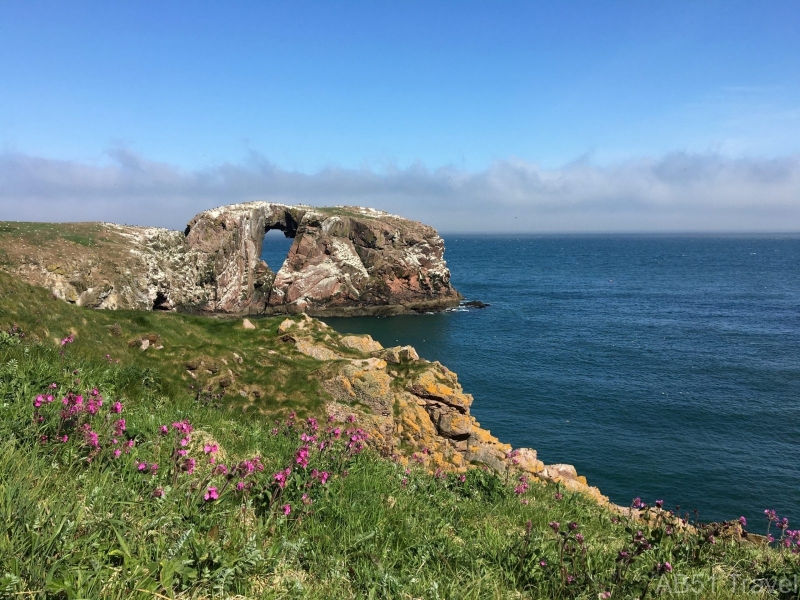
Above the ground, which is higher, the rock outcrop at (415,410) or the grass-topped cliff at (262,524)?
the grass-topped cliff at (262,524)

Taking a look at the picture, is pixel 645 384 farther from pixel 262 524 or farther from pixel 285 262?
pixel 285 262

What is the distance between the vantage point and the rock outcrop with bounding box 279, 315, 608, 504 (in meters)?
22.2

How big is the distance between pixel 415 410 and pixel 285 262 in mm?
79824

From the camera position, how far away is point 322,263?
98.2m

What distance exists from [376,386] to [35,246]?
55.9 m

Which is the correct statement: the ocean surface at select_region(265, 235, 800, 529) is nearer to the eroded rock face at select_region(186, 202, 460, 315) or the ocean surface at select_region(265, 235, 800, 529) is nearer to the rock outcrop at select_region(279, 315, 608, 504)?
the eroded rock face at select_region(186, 202, 460, 315)

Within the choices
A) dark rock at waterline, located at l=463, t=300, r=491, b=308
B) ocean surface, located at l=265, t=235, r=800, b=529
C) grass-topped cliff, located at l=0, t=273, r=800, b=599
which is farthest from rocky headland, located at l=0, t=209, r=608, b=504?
ocean surface, located at l=265, t=235, r=800, b=529

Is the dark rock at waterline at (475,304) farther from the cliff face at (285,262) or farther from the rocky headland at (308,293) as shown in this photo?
the rocky headland at (308,293)

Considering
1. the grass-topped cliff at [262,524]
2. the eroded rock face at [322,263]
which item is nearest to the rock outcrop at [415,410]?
the grass-topped cliff at [262,524]

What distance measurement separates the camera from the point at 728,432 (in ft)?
139

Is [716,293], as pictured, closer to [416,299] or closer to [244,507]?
[416,299]

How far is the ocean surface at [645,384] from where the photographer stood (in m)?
35.8

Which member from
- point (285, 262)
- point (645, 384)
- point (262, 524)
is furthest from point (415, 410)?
point (285, 262)

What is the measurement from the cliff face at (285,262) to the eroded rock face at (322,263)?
0.20 metres
